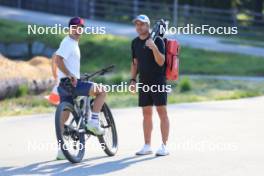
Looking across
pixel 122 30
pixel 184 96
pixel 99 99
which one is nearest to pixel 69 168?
pixel 99 99

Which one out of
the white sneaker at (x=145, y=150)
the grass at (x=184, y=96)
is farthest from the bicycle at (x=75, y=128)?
the grass at (x=184, y=96)

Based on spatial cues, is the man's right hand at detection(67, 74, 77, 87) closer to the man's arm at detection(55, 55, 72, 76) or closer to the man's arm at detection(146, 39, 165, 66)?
the man's arm at detection(55, 55, 72, 76)

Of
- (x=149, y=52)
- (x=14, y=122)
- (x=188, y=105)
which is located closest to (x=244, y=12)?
(x=188, y=105)

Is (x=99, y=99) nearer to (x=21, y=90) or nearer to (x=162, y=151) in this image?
(x=162, y=151)

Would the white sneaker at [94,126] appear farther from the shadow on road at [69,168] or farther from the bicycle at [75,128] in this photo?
the shadow on road at [69,168]

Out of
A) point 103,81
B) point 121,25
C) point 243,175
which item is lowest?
point 243,175

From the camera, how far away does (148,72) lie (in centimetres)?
1064

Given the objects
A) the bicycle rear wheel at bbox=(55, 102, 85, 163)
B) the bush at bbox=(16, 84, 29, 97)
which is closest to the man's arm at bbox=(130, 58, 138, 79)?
the bicycle rear wheel at bbox=(55, 102, 85, 163)

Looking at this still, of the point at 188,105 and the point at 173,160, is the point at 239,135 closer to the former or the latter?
the point at 173,160

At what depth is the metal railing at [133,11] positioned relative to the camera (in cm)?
3559

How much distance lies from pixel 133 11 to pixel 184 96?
18357 millimetres

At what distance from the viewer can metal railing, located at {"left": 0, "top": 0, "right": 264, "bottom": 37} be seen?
117 ft

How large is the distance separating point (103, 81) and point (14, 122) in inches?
247

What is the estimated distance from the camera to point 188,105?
54.0 feet
